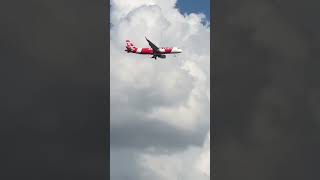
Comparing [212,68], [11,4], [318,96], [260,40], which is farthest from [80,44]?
[318,96]

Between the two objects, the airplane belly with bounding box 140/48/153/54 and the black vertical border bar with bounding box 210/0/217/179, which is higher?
the airplane belly with bounding box 140/48/153/54

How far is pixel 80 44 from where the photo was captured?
55906 millimetres

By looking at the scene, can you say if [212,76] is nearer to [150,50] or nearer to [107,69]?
[107,69]

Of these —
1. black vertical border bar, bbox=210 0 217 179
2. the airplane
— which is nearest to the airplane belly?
the airplane

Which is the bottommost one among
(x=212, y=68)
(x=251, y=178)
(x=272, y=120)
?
(x=251, y=178)

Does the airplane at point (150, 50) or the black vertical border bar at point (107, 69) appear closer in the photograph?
the black vertical border bar at point (107, 69)

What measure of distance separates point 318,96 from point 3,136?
82.8 ft

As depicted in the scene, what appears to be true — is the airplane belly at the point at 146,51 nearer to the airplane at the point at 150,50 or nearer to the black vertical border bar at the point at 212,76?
the airplane at the point at 150,50

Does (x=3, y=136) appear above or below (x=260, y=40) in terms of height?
below

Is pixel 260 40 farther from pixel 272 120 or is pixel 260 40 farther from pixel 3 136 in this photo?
pixel 3 136

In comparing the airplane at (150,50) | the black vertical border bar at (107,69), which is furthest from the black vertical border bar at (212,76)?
the airplane at (150,50)

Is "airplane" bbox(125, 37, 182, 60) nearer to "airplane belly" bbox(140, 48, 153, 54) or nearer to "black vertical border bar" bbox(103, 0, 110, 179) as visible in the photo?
"airplane belly" bbox(140, 48, 153, 54)

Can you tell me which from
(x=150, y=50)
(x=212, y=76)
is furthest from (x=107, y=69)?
(x=150, y=50)

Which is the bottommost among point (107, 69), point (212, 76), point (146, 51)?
point (212, 76)
